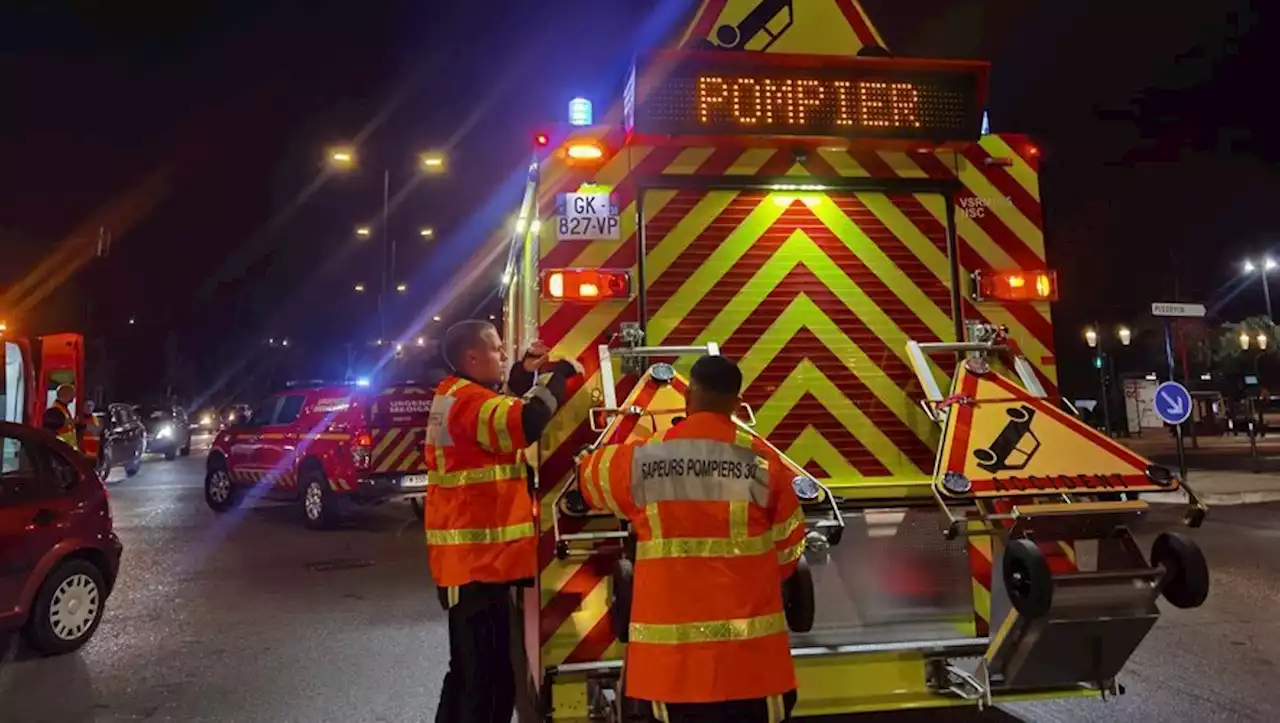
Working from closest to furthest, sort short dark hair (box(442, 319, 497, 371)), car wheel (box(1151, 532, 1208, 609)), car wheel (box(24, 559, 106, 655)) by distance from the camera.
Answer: car wheel (box(1151, 532, 1208, 609)) → short dark hair (box(442, 319, 497, 371)) → car wheel (box(24, 559, 106, 655))

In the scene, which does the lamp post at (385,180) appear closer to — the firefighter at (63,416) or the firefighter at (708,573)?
the firefighter at (63,416)

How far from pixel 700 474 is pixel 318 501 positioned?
10970 millimetres

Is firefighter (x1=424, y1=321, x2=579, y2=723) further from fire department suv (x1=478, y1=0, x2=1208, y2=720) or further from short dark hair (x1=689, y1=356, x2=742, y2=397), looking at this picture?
short dark hair (x1=689, y1=356, x2=742, y2=397)

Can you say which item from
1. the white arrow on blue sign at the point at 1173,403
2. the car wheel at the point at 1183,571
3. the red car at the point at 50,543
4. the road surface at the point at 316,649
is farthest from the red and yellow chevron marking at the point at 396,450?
the white arrow on blue sign at the point at 1173,403

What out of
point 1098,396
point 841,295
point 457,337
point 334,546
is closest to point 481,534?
point 457,337

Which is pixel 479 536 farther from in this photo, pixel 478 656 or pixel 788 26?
pixel 788 26

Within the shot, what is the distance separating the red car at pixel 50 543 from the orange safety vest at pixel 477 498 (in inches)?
163

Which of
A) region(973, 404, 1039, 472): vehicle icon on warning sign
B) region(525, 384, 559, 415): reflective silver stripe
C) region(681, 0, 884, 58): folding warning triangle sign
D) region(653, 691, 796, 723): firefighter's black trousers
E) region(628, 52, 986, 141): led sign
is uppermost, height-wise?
region(681, 0, 884, 58): folding warning triangle sign

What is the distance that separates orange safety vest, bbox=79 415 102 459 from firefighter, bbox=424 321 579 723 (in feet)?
48.6

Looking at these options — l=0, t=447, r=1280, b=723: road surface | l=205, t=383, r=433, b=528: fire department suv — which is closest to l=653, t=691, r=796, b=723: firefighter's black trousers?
l=0, t=447, r=1280, b=723: road surface

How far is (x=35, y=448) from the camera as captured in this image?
649cm

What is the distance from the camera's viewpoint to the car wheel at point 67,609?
620cm

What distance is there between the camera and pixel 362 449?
11.9 meters

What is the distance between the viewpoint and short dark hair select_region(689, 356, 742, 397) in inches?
104
